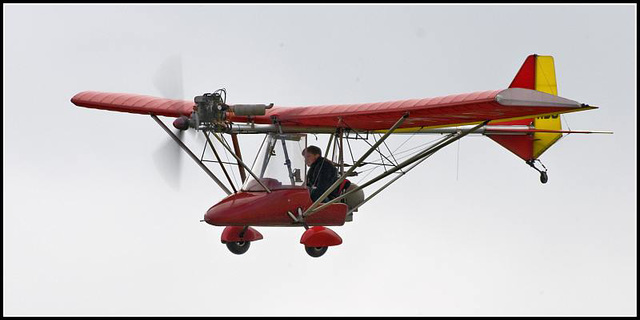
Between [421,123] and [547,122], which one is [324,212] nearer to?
[421,123]

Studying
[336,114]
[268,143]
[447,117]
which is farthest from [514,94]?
[268,143]

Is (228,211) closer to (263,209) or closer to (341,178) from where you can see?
(263,209)

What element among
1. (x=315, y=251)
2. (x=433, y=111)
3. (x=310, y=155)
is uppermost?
(x=433, y=111)

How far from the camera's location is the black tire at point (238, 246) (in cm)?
2016

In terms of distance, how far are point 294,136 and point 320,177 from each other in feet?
3.04

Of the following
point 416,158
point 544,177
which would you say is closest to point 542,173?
point 544,177

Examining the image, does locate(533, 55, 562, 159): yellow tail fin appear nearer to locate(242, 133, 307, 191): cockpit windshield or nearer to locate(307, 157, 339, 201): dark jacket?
locate(307, 157, 339, 201): dark jacket

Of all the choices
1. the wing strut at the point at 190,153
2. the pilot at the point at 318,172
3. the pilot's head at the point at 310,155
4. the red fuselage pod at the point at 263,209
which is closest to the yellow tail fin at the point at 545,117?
the pilot at the point at 318,172

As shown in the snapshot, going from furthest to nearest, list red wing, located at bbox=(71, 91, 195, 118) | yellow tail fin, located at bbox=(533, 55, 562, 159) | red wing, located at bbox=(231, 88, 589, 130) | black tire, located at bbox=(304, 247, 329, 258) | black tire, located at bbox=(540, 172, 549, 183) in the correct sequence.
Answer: black tire, located at bbox=(540, 172, 549, 183)
yellow tail fin, located at bbox=(533, 55, 562, 159)
red wing, located at bbox=(71, 91, 195, 118)
black tire, located at bbox=(304, 247, 329, 258)
red wing, located at bbox=(231, 88, 589, 130)

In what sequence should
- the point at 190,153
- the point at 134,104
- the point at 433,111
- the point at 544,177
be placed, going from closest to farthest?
the point at 433,111 → the point at 190,153 → the point at 134,104 → the point at 544,177

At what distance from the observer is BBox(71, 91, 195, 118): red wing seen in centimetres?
2033

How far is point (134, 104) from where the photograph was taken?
20.5 metres

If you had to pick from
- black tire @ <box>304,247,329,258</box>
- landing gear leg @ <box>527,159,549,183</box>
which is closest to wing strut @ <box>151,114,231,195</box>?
black tire @ <box>304,247,329,258</box>

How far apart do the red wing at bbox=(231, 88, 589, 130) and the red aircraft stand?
0.02 meters
